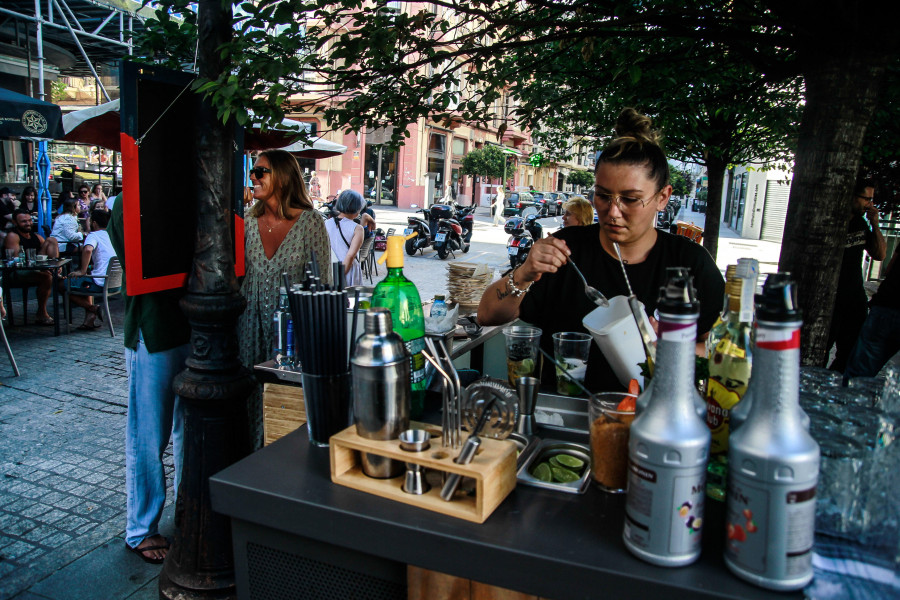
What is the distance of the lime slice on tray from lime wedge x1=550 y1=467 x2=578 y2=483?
25 mm

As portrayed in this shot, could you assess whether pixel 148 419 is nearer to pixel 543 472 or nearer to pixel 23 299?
pixel 543 472

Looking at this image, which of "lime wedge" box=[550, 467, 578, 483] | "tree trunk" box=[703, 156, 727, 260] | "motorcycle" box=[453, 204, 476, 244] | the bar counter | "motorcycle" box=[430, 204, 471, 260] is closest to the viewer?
the bar counter

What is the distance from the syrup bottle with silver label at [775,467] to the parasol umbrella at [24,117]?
843 centimetres

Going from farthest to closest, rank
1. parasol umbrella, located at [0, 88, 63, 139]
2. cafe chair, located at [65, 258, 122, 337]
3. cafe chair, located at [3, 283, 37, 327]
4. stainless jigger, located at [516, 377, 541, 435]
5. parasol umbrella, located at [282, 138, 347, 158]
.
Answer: parasol umbrella, located at [0, 88, 63, 139]
cafe chair, located at [3, 283, 37, 327]
cafe chair, located at [65, 258, 122, 337]
parasol umbrella, located at [282, 138, 347, 158]
stainless jigger, located at [516, 377, 541, 435]

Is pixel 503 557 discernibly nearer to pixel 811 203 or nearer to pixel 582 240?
pixel 582 240

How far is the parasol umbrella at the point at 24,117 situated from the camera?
704 cm

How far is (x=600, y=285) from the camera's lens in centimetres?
228

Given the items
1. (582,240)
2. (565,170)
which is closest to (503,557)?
(582,240)

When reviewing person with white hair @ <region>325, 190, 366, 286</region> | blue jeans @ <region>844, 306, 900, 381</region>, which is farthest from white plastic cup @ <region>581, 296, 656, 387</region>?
person with white hair @ <region>325, 190, 366, 286</region>

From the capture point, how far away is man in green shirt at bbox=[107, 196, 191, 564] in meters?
2.67

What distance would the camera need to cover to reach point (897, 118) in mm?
5012

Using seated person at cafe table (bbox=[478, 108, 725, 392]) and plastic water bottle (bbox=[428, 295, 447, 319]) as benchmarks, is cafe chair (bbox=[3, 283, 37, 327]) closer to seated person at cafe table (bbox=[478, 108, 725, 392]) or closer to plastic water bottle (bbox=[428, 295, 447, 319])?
plastic water bottle (bbox=[428, 295, 447, 319])

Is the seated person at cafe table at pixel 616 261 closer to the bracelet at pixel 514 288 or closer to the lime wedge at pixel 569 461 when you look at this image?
the bracelet at pixel 514 288

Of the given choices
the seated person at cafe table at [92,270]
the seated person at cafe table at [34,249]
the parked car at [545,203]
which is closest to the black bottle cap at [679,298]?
the seated person at cafe table at [92,270]
